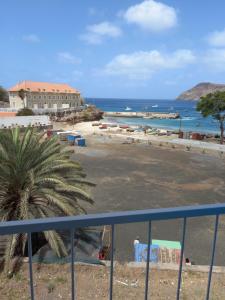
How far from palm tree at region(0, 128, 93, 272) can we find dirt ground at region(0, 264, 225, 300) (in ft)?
6.75

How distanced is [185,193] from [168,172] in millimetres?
5628

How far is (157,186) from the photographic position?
21234mm

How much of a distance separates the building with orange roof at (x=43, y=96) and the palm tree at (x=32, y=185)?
76.4 meters

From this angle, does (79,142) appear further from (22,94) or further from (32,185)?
(22,94)

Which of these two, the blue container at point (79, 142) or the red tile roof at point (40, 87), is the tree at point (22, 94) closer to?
the red tile roof at point (40, 87)

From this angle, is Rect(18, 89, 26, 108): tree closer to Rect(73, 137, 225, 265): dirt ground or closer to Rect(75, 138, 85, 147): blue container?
Rect(75, 138, 85, 147): blue container

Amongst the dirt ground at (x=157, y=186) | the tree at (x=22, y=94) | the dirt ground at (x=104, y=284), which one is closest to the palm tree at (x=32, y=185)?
the dirt ground at (x=104, y=284)

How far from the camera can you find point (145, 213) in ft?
7.94

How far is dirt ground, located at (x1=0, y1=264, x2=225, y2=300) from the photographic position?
551 cm

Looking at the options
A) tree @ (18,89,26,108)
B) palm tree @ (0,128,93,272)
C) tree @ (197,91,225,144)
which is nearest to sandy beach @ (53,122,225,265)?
palm tree @ (0,128,93,272)

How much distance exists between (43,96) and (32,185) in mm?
83645

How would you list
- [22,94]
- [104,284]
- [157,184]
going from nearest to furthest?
[104,284] < [157,184] < [22,94]

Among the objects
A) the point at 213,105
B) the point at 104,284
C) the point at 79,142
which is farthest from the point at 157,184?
the point at 213,105

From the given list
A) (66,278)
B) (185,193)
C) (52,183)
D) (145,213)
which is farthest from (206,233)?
(145,213)
